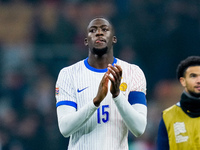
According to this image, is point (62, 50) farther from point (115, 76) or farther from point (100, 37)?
point (115, 76)

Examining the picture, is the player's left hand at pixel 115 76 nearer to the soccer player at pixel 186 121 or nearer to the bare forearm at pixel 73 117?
the bare forearm at pixel 73 117

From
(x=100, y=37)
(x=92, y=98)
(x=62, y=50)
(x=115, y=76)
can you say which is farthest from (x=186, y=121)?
(x=62, y=50)

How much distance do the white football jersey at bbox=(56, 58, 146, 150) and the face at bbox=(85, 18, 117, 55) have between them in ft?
0.65

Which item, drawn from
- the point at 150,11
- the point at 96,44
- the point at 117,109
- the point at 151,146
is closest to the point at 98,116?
the point at 117,109

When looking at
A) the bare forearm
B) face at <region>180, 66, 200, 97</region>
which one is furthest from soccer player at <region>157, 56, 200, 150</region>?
the bare forearm

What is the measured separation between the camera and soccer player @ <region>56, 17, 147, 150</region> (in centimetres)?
457

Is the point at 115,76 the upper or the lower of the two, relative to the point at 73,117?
upper

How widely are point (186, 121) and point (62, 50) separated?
707 cm

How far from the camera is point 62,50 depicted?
11.4 meters

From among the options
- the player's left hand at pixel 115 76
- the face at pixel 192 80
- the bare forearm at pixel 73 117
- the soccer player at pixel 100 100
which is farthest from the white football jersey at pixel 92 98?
the face at pixel 192 80

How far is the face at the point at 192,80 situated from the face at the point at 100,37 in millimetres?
775

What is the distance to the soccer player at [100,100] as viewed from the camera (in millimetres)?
4574

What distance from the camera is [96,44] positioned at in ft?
16.2

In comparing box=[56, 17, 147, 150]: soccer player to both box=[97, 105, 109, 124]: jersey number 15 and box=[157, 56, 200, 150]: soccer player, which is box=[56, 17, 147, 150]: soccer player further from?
box=[157, 56, 200, 150]: soccer player
